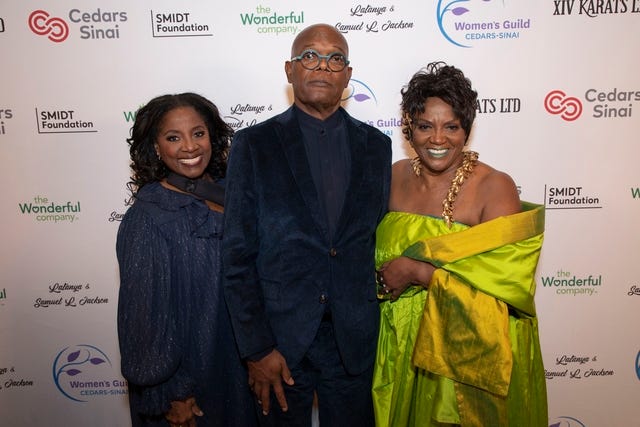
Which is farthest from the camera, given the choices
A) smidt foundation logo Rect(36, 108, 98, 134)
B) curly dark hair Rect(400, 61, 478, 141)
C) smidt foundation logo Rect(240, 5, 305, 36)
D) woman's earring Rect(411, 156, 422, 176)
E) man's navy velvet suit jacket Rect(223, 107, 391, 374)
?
smidt foundation logo Rect(36, 108, 98, 134)

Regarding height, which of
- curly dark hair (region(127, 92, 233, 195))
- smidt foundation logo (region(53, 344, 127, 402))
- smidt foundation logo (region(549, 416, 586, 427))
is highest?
curly dark hair (region(127, 92, 233, 195))

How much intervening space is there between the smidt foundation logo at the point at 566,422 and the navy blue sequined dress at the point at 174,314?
6.50 feet

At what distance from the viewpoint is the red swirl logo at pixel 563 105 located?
7.77ft

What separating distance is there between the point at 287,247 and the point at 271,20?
1370 millimetres

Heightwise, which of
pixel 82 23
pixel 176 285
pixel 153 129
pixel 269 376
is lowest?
pixel 269 376

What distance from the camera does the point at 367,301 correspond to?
1671 mm

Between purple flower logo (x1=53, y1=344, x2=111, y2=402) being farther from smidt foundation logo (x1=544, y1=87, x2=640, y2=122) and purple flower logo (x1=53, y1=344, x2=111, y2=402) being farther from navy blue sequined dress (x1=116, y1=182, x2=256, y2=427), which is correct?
smidt foundation logo (x1=544, y1=87, x2=640, y2=122)

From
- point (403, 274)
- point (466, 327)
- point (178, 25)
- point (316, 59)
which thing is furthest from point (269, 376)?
point (178, 25)

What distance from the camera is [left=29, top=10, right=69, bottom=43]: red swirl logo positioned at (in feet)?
7.63

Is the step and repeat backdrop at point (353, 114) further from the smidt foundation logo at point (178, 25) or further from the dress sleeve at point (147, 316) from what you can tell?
the dress sleeve at point (147, 316)

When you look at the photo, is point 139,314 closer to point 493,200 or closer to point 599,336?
point 493,200

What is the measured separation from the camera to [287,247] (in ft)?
5.04

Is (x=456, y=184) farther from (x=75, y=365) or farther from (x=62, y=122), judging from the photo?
(x=75, y=365)

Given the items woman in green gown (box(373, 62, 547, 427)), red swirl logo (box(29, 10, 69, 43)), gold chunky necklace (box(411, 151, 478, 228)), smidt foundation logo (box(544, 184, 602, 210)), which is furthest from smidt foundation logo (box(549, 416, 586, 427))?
red swirl logo (box(29, 10, 69, 43))
